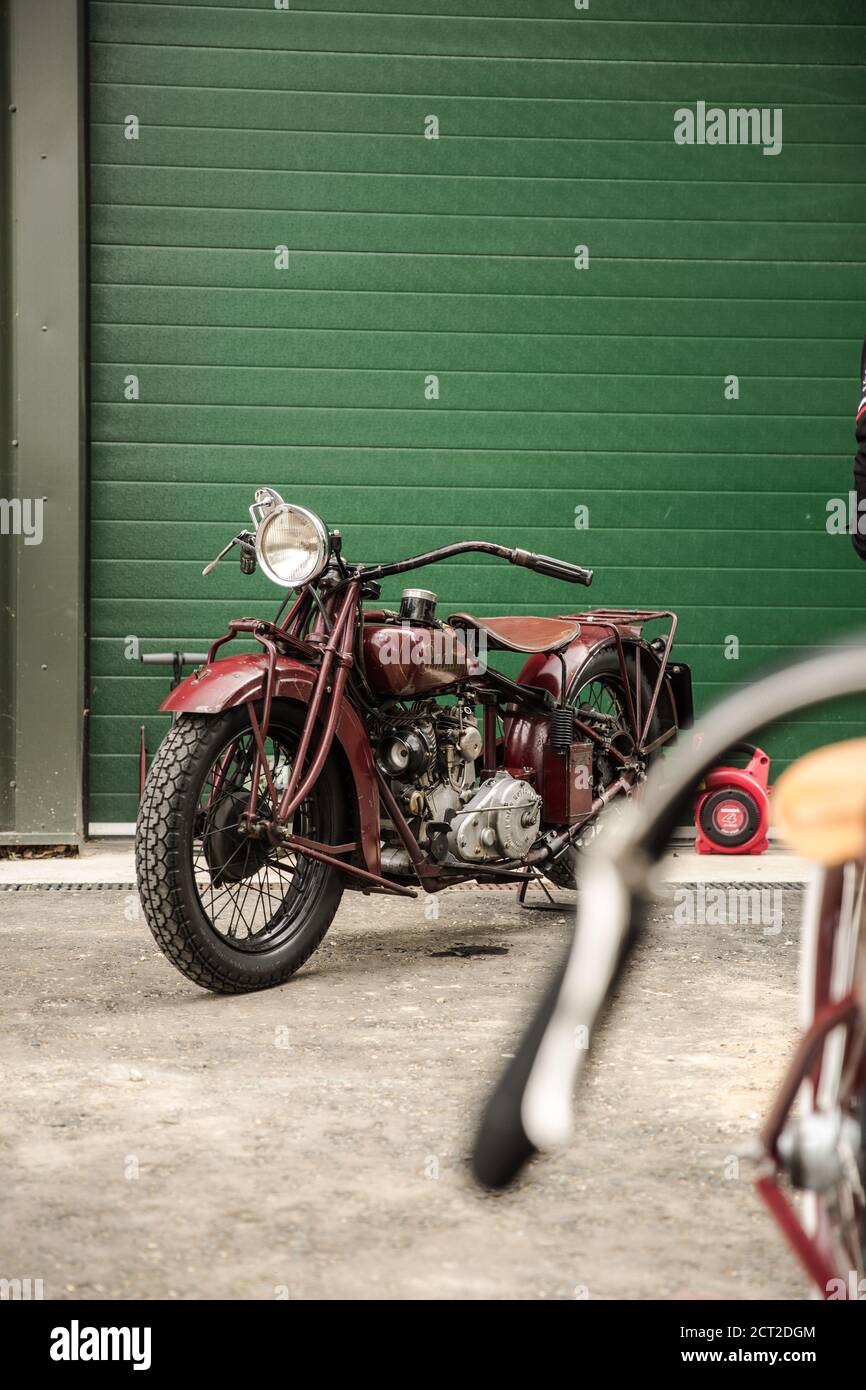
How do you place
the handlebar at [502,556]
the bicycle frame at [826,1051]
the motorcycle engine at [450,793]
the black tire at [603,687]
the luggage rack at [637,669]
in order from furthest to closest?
1. the luggage rack at [637,669]
2. the black tire at [603,687]
3. the motorcycle engine at [450,793]
4. the handlebar at [502,556]
5. the bicycle frame at [826,1051]

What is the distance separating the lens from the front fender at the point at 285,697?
3.70 meters

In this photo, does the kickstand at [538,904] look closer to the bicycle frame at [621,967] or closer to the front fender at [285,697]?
the front fender at [285,697]

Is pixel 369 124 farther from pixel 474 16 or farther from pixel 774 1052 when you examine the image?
pixel 774 1052

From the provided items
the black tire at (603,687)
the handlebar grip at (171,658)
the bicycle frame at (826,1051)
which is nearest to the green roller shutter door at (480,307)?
the handlebar grip at (171,658)

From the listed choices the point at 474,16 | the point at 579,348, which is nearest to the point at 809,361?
the point at 579,348

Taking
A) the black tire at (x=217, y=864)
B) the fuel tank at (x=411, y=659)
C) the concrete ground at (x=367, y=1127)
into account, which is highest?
the fuel tank at (x=411, y=659)

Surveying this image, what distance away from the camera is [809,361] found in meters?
6.72

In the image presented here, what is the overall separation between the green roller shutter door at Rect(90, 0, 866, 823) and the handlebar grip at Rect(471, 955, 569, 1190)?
5.55m

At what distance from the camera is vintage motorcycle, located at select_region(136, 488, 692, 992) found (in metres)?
3.71

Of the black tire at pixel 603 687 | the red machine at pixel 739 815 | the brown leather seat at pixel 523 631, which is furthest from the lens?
the red machine at pixel 739 815

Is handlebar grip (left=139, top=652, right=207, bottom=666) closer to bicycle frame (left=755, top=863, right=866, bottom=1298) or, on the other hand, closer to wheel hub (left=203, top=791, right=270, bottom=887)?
wheel hub (left=203, top=791, right=270, bottom=887)

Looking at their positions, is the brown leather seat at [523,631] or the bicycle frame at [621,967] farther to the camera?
the brown leather seat at [523,631]

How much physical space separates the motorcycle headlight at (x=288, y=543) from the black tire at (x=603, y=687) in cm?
118

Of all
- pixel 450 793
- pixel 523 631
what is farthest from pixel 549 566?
pixel 450 793
